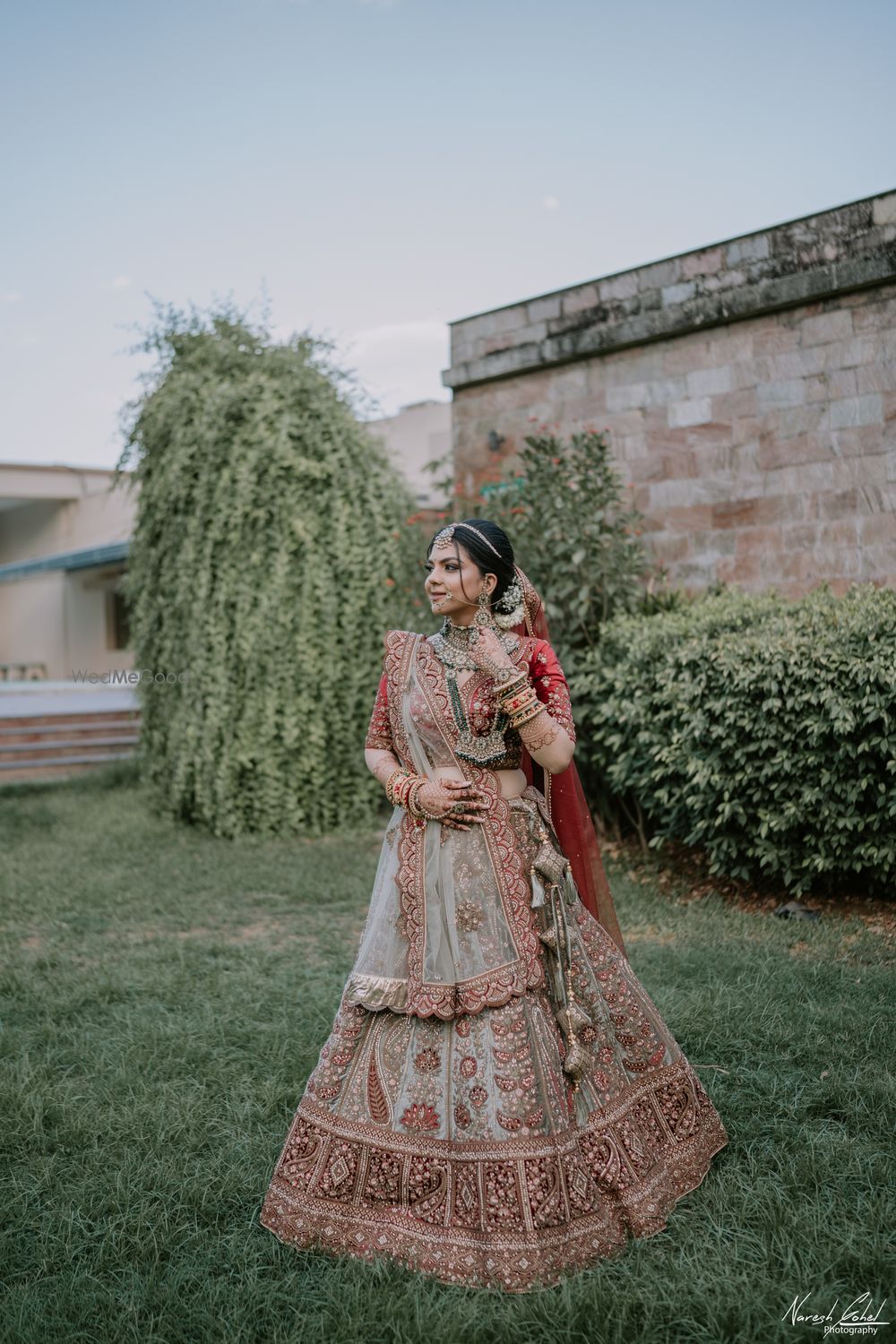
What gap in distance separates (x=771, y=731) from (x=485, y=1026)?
10.9 ft

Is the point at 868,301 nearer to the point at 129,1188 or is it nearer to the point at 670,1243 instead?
the point at 670,1243

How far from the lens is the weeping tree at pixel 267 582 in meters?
8.19

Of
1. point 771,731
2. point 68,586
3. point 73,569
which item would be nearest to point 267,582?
point 771,731

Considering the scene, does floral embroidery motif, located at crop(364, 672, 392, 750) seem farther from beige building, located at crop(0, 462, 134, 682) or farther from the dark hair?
beige building, located at crop(0, 462, 134, 682)

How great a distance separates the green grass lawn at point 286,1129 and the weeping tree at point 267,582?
2176 millimetres

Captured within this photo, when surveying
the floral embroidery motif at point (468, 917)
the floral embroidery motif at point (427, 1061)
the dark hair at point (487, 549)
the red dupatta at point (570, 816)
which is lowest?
the floral embroidery motif at point (427, 1061)

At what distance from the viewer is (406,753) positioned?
Answer: 2.85m

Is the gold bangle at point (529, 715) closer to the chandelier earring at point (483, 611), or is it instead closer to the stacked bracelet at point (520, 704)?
the stacked bracelet at point (520, 704)

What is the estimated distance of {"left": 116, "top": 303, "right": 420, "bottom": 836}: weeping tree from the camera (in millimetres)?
8188

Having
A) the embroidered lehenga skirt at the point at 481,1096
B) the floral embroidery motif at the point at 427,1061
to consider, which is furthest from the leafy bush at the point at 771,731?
the floral embroidery motif at the point at 427,1061

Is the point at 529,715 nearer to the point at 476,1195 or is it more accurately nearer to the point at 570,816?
the point at 570,816
